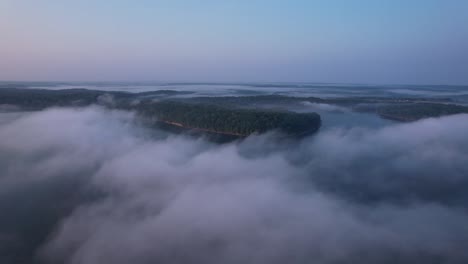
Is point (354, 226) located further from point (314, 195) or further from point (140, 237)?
point (140, 237)

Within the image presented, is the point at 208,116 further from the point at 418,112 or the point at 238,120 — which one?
the point at 418,112

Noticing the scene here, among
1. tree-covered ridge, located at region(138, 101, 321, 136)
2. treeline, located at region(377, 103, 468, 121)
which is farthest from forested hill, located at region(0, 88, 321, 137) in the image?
treeline, located at region(377, 103, 468, 121)

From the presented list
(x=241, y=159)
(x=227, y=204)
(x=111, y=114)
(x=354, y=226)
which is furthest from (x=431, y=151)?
(x=111, y=114)

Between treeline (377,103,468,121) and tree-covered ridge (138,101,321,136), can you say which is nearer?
tree-covered ridge (138,101,321,136)

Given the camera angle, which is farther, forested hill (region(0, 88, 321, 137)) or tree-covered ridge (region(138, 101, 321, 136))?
forested hill (region(0, 88, 321, 137))

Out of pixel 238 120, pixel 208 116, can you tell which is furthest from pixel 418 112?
pixel 208 116

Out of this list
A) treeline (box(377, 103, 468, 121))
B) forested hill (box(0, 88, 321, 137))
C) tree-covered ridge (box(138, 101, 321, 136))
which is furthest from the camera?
treeline (box(377, 103, 468, 121))

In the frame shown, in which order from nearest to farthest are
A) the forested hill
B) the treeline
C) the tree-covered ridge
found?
the tree-covered ridge, the forested hill, the treeline

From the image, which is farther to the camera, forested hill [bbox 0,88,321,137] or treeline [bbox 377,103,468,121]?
treeline [bbox 377,103,468,121]

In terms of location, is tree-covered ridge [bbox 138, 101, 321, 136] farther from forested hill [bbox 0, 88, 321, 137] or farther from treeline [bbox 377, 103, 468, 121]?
treeline [bbox 377, 103, 468, 121]

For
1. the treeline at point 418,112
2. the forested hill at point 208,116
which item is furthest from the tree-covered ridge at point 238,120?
the treeline at point 418,112
